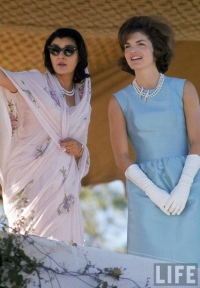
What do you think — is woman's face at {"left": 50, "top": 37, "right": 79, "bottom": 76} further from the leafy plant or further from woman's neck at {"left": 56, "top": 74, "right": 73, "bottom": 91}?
the leafy plant

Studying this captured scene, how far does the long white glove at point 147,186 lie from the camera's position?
4.43 meters

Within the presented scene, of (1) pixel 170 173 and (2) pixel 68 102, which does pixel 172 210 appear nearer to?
(1) pixel 170 173

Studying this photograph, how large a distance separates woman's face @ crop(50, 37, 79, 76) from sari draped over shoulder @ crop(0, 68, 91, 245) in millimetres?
71

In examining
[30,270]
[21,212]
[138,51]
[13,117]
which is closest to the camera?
[30,270]

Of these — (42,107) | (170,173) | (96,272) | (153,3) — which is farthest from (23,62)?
(96,272)

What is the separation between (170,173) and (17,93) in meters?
0.96

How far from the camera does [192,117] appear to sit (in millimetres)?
4652

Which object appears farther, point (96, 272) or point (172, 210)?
point (172, 210)

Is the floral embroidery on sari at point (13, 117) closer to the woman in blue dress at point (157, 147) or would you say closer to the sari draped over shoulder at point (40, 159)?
the sari draped over shoulder at point (40, 159)

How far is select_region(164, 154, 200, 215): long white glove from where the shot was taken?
174 inches

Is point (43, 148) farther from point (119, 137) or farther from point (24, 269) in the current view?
point (24, 269)

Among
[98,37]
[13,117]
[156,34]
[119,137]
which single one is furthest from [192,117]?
[98,37]

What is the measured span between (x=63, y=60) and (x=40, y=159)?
0.53m

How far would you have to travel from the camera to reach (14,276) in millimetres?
3447
